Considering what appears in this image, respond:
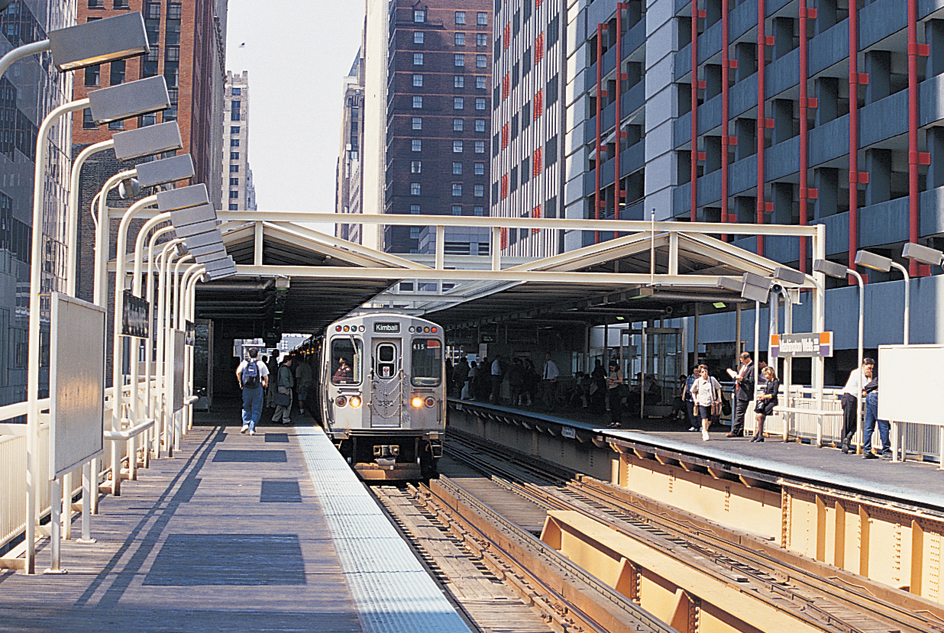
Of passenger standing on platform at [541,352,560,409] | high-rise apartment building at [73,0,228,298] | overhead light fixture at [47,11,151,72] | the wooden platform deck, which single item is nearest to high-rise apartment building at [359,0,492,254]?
high-rise apartment building at [73,0,228,298]

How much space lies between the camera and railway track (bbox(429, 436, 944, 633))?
1077 cm

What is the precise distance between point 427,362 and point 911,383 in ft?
31.9

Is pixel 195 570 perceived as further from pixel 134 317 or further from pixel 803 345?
pixel 803 345

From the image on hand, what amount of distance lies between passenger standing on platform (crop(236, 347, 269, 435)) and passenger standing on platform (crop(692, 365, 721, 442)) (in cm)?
817

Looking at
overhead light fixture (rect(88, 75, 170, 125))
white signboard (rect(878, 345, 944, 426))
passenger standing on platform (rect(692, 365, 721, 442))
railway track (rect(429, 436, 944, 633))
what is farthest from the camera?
passenger standing on platform (rect(692, 365, 721, 442))

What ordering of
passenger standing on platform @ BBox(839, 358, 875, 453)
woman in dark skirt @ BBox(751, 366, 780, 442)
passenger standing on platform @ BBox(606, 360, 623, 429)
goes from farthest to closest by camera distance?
passenger standing on platform @ BBox(606, 360, 623, 429) → woman in dark skirt @ BBox(751, 366, 780, 442) → passenger standing on platform @ BBox(839, 358, 875, 453)

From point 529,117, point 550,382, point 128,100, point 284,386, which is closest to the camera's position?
point 128,100

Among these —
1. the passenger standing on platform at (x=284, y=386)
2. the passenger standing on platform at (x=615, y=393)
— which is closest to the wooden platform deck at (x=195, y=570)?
the passenger standing on platform at (x=284, y=386)

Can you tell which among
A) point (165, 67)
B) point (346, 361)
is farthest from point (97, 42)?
point (165, 67)

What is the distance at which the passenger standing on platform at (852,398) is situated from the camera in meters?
17.4

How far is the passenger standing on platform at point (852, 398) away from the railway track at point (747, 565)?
2726mm

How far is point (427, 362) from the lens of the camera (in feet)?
73.2

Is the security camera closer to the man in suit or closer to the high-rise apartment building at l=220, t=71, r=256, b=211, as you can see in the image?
the man in suit

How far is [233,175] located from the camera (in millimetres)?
189875
